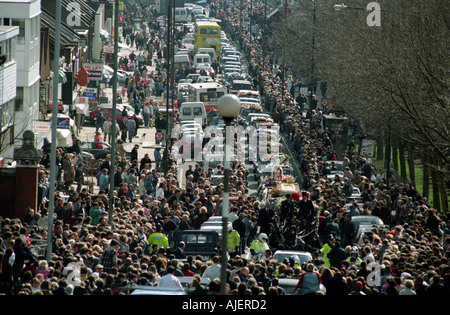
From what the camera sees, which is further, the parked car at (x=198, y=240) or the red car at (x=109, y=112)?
the red car at (x=109, y=112)

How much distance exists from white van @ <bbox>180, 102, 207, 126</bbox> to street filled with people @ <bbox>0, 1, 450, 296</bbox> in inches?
88.3

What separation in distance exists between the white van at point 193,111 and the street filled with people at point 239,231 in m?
2.24

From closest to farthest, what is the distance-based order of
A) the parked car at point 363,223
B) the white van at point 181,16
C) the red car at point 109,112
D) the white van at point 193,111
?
the parked car at point 363,223
the white van at point 193,111
the red car at point 109,112
the white van at point 181,16

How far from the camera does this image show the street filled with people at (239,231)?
18.4 m

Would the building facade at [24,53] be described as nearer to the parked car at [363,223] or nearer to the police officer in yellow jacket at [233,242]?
the parked car at [363,223]

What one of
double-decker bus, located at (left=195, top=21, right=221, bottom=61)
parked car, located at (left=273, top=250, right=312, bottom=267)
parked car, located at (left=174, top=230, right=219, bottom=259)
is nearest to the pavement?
parked car, located at (left=174, top=230, right=219, bottom=259)

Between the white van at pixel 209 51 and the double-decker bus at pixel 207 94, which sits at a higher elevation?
the white van at pixel 209 51

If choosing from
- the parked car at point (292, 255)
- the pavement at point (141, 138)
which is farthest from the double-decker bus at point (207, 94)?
the parked car at point (292, 255)

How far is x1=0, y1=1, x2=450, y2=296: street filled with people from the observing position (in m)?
18.4

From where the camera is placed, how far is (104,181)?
3412cm

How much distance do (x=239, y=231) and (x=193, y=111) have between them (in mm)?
27798

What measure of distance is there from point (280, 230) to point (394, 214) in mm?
5479

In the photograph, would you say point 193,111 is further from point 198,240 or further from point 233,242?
point 198,240

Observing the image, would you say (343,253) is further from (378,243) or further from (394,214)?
(394,214)
